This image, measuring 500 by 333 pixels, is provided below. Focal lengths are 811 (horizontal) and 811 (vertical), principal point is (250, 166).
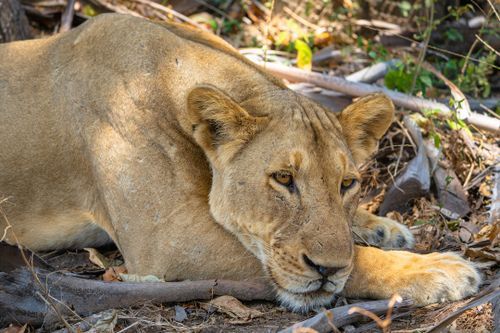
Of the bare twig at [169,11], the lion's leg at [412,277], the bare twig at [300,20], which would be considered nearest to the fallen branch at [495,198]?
the lion's leg at [412,277]

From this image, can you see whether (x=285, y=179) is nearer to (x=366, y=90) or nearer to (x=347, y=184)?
(x=347, y=184)

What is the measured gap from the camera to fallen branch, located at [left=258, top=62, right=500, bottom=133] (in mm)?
6363

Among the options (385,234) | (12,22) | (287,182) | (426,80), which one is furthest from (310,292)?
(12,22)

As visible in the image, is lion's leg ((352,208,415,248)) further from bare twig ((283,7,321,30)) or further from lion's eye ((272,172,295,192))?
bare twig ((283,7,321,30))

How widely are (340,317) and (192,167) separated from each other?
1301 millimetres

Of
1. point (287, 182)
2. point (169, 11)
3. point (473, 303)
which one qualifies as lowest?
point (169, 11)

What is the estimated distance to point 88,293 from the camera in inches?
170

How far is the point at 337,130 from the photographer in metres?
4.64

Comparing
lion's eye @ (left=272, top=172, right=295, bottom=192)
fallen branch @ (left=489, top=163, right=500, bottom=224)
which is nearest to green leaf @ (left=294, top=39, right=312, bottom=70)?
fallen branch @ (left=489, top=163, right=500, bottom=224)

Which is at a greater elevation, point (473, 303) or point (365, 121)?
point (365, 121)

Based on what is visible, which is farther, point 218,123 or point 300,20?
point 300,20

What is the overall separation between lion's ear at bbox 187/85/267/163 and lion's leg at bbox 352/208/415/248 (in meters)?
1.19

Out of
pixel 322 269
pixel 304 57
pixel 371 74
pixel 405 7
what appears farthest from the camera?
pixel 405 7

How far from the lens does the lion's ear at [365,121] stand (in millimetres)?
4746
